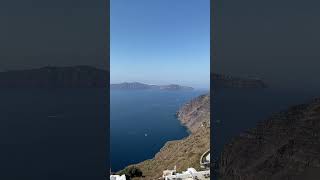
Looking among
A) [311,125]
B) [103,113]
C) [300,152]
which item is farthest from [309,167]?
[103,113]

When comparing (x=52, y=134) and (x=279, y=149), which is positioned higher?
(x=52, y=134)

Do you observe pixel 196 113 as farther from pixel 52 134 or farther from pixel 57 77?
pixel 52 134

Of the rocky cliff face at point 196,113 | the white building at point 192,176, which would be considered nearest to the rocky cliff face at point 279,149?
the white building at point 192,176

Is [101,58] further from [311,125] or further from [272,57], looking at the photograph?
[311,125]

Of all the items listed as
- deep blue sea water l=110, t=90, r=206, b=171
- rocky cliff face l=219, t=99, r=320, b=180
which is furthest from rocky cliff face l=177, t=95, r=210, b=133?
rocky cliff face l=219, t=99, r=320, b=180

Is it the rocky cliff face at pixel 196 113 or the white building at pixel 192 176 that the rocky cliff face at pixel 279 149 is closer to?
the white building at pixel 192 176

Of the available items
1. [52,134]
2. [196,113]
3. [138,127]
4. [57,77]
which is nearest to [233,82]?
[57,77]
